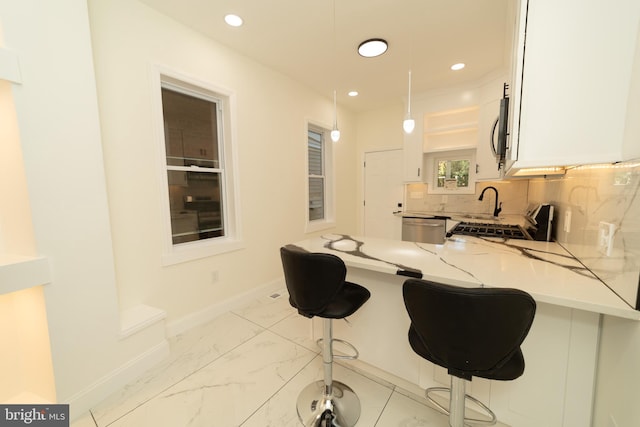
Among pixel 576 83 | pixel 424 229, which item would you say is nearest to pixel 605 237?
pixel 576 83

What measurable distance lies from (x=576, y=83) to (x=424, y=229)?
2994mm

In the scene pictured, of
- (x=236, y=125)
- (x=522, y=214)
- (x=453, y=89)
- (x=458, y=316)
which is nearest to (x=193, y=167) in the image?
(x=236, y=125)

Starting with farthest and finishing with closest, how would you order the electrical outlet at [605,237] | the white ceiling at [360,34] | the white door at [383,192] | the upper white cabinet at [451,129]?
1. the white door at [383,192]
2. the upper white cabinet at [451,129]
3. the white ceiling at [360,34]
4. the electrical outlet at [605,237]

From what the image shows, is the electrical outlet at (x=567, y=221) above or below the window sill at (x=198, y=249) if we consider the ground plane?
above

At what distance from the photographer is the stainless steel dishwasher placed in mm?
3659

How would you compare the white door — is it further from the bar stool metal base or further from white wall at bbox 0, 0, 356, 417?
the bar stool metal base

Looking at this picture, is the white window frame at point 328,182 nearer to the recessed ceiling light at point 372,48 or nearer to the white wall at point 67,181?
the recessed ceiling light at point 372,48

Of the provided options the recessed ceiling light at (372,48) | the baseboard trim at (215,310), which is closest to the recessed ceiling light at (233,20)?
the recessed ceiling light at (372,48)

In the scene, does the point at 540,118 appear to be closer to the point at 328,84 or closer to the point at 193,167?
the point at 193,167

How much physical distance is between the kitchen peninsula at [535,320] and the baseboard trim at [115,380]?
1.51 meters

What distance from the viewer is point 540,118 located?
1107 mm

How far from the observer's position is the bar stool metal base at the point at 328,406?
4.55 ft

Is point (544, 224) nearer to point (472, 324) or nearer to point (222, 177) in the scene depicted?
point (472, 324)

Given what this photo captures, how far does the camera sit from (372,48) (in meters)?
2.64
